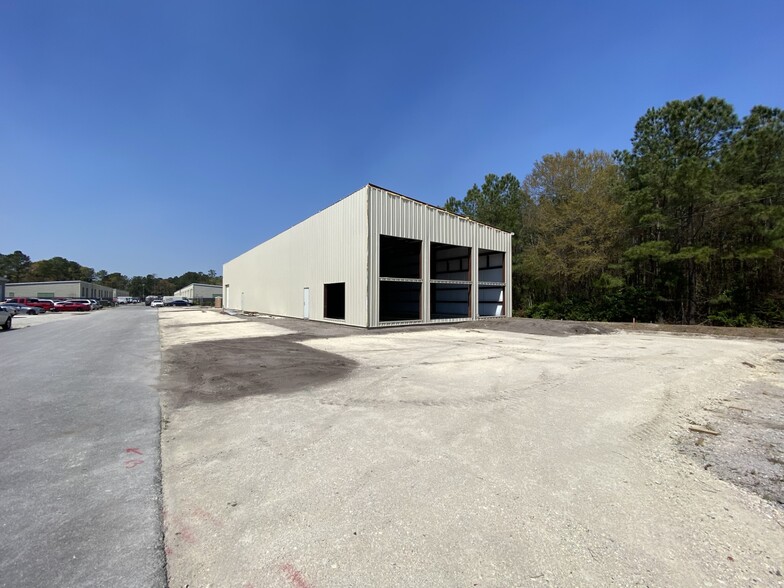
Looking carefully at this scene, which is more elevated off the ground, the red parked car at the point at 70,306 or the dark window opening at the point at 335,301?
Answer: the dark window opening at the point at 335,301

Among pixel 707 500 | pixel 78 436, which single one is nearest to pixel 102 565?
pixel 78 436

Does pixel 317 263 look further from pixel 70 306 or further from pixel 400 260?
pixel 70 306

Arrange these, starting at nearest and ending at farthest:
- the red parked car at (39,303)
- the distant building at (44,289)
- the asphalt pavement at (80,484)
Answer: the asphalt pavement at (80,484), the red parked car at (39,303), the distant building at (44,289)

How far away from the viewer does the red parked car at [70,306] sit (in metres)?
46.3

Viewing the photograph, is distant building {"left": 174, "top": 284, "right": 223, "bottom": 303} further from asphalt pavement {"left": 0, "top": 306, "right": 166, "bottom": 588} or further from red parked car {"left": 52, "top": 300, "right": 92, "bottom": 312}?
asphalt pavement {"left": 0, "top": 306, "right": 166, "bottom": 588}

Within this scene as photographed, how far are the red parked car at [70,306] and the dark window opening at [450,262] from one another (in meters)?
48.5

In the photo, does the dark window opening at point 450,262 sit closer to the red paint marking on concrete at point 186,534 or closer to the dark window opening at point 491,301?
the dark window opening at point 491,301

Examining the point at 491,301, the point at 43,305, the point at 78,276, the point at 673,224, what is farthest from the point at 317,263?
the point at 78,276

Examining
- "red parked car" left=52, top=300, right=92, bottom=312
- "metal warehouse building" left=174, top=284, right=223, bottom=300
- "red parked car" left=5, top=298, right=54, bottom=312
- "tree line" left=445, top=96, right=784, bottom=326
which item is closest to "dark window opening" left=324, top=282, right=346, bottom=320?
"tree line" left=445, top=96, right=784, bottom=326

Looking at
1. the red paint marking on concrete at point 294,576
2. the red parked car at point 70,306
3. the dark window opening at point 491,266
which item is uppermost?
the dark window opening at point 491,266

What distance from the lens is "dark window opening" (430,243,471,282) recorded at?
27.5 meters

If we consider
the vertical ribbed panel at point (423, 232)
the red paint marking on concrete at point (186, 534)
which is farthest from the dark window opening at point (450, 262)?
the red paint marking on concrete at point (186, 534)

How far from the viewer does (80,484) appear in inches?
135

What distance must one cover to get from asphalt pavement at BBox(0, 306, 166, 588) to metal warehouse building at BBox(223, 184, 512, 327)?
44.3 feet
